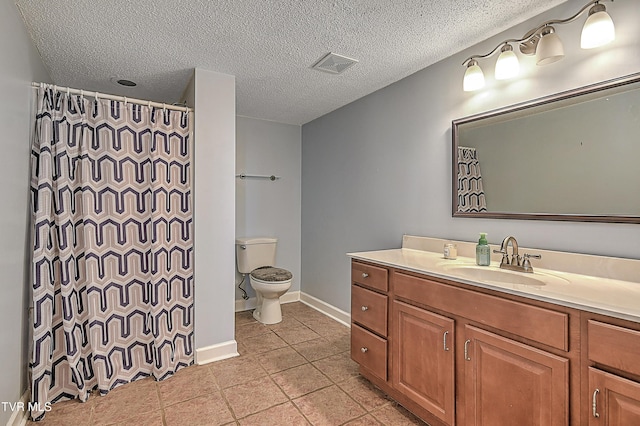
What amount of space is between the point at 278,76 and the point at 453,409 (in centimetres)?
245

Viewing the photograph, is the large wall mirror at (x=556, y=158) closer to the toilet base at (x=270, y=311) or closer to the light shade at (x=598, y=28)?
the light shade at (x=598, y=28)

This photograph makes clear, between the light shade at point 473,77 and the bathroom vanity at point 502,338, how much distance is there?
0.97 m

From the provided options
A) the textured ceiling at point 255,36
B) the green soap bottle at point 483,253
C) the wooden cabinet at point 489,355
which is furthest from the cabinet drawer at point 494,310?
the textured ceiling at point 255,36

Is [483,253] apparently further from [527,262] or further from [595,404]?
[595,404]

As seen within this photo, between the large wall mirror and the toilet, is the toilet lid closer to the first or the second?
the toilet

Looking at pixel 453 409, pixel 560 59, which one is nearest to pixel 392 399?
pixel 453 409

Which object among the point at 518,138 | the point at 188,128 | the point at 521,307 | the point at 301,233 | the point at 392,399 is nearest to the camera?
the point at 521,307

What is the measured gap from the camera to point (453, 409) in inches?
60.0

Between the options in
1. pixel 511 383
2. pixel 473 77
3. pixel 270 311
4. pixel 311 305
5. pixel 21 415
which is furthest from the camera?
pixel 311 305

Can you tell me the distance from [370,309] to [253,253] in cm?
176

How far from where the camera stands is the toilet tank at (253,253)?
11.2ft

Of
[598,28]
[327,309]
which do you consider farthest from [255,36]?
[327,309]

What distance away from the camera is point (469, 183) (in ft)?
6.84

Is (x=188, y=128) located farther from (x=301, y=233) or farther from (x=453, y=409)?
(x=453, y=409)
